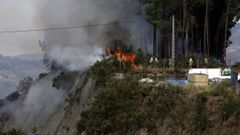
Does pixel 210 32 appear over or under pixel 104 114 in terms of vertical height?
over

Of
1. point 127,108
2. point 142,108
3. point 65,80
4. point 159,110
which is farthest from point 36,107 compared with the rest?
point 159,110

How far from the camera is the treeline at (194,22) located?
55.8m

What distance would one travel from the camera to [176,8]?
57688mm

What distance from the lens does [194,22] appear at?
57438 mm

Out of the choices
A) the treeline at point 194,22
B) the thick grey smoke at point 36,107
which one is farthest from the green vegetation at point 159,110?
the treeline at point 194,22

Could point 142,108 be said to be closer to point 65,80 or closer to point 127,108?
point 127,108

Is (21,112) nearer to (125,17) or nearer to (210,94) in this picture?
(125,17)

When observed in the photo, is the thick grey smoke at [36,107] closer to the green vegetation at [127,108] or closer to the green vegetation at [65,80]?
the green vegetation at [65,80]

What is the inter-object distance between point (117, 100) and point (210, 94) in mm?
6119

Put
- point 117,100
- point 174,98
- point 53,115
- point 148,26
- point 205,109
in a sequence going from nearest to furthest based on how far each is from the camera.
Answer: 1. point 205,109
2. point 174,98
3. point 117,100
4. point 53,115
5. point 148,26

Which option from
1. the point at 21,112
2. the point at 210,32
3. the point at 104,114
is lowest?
the point at 21,112

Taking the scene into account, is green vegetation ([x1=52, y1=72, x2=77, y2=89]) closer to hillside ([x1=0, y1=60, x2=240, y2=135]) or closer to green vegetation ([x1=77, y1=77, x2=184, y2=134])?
hillside ([x1=0, y1=60, x2=240, y2=135])

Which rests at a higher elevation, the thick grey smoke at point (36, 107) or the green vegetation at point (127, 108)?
the green vegetation at point (127, 108)

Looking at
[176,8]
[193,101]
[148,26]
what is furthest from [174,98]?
[148,26]
